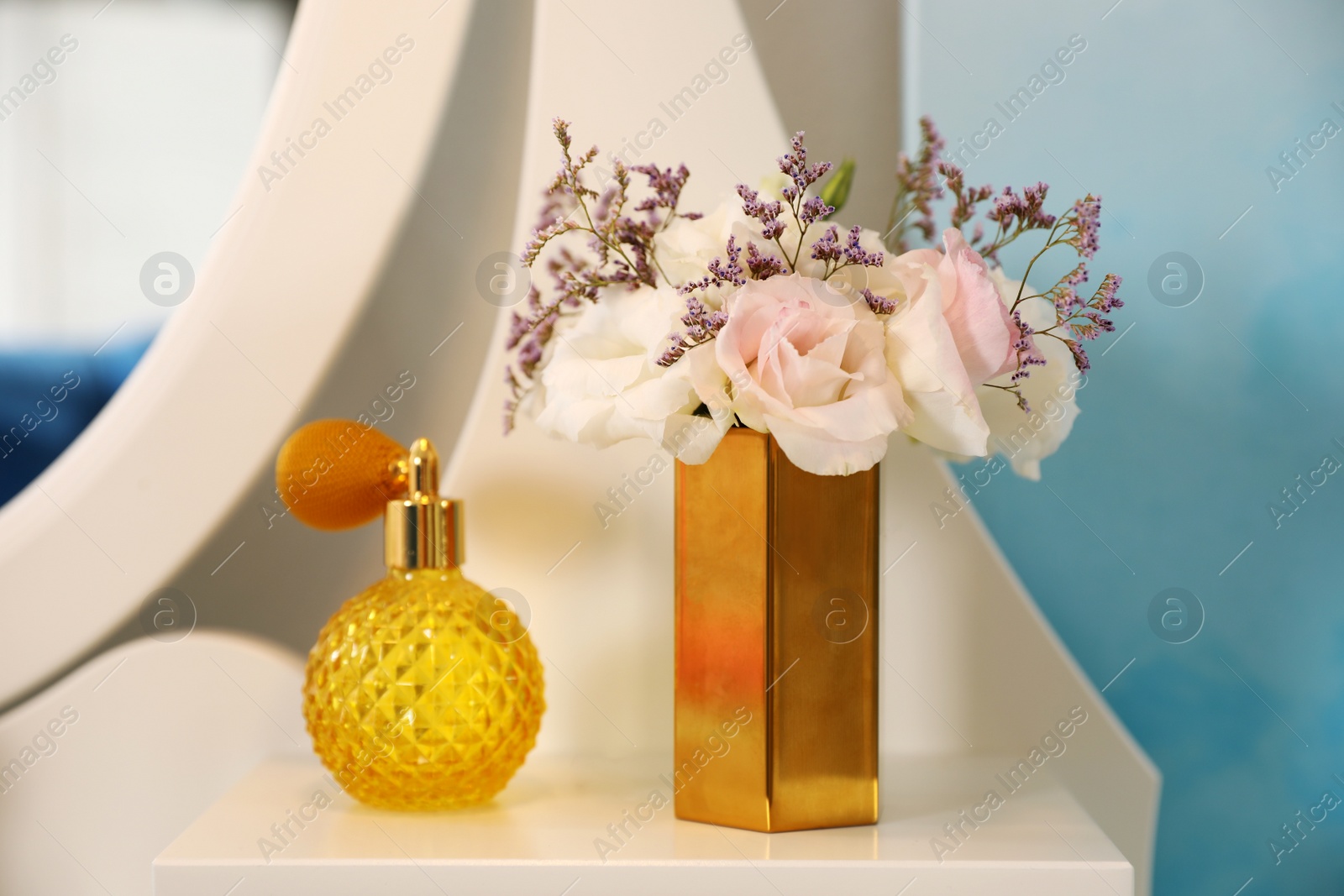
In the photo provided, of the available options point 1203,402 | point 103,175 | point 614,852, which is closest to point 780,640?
point 614,852

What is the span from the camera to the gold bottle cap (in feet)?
2.21

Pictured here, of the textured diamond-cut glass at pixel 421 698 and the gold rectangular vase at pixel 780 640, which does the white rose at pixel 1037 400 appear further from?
the textured diamond-cut glass at pixel 421 698

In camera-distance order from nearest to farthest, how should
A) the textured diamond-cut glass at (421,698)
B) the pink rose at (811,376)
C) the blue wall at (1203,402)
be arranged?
the pink rose at (811,376), the textured diamond-cut glass at (421,698), the blue wall at (1203,402)

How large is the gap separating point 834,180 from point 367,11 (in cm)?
40

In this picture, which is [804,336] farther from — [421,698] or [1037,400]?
[421,698]

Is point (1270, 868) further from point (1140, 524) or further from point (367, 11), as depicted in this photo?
point (367, 11)

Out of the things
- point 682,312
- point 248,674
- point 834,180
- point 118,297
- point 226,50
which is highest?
point 834,180

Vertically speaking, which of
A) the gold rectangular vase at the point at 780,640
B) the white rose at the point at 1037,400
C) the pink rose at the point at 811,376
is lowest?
the gold rectangular vase at the point at 780,640

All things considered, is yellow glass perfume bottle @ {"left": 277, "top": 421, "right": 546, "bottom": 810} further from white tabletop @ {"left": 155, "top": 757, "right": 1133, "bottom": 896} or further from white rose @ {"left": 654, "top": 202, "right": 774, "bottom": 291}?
white rose @ {"left": 654, "top": 202, "right": 774, "bottom": 291}

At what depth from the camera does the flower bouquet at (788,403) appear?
0.54 m

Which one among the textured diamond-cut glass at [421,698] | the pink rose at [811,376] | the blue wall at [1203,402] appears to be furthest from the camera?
the blue wall at [1203,402]

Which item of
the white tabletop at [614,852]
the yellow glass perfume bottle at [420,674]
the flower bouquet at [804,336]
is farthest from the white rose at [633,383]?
the white tabletop at [614,852]

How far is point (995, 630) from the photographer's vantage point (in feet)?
2.63

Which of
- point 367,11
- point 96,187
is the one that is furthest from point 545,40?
point 96,187
